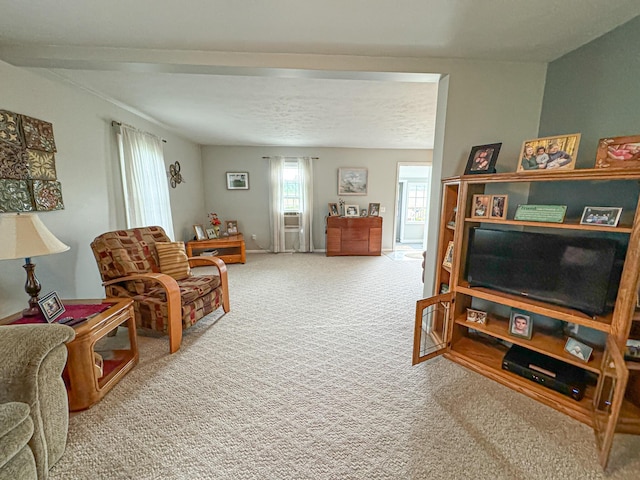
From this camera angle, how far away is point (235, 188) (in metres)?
5.45

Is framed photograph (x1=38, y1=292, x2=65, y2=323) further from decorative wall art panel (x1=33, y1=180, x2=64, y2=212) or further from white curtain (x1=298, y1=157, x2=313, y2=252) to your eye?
white curtain (x1=298, y1=157, x2=313, y2=252)

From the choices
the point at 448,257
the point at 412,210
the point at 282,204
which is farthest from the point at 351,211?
the point at 448,257

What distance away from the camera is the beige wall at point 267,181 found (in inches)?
211

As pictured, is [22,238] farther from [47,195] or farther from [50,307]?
[47,195]

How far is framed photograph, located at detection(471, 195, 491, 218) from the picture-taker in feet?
5.93

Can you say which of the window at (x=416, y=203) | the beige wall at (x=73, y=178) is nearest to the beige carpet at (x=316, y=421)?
the beige wall at (x=73, y=178)

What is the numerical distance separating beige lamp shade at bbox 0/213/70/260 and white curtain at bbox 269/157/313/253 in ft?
13.1

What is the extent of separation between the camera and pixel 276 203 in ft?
17.9

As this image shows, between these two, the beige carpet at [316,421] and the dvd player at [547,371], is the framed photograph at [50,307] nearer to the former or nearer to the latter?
the beige carpet at [316,421]

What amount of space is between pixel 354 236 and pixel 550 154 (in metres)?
3.94

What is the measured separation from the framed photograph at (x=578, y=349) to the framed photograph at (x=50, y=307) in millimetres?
3112

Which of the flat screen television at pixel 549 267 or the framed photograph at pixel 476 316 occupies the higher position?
the flat screen television at pixel 549 267

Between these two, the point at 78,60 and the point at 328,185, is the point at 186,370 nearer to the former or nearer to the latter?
the point at 78,60

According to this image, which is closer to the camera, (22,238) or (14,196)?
(22,238)
